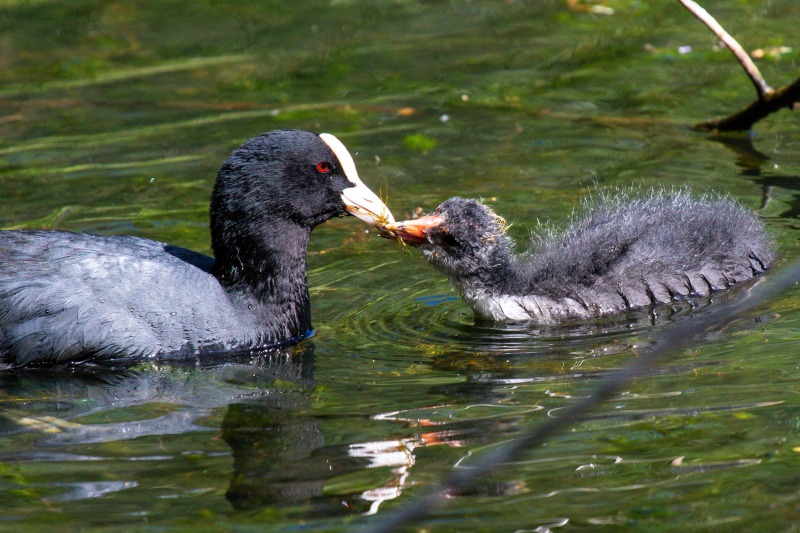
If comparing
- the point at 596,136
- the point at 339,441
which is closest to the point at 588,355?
the point at 339,441

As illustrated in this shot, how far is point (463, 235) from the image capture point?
17.1 ft

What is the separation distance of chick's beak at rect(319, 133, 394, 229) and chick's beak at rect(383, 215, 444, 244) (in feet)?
0.19

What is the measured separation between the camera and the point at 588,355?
4.64 metres

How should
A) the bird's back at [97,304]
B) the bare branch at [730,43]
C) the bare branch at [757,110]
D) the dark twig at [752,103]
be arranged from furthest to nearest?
the bare branch at [757,110]
the dark twig at [752,103]
the bare branch at [730,43]
the bird's back at [97,304]

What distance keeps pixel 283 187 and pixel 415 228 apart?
624 millimetres

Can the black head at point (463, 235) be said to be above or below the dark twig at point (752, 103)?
below

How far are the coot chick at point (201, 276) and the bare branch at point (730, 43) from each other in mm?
2253

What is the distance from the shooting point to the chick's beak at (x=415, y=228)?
5219mm

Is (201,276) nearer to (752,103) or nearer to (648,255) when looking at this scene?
(648,255)

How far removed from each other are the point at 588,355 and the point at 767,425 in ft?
3.21

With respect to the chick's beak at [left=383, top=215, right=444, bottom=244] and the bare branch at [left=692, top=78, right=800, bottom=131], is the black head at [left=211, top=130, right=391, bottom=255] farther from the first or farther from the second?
the bare branch at [left=692, top=78, right=800, bottom=131]

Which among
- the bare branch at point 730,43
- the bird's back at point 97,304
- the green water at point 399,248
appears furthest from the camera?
the bare branch at point 730,43

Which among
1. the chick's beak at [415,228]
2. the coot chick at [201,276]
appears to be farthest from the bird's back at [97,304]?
the chick's beak at [415,228]

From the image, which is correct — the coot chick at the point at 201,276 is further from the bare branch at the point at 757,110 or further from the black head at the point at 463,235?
the bare branch at the point at 757,110
